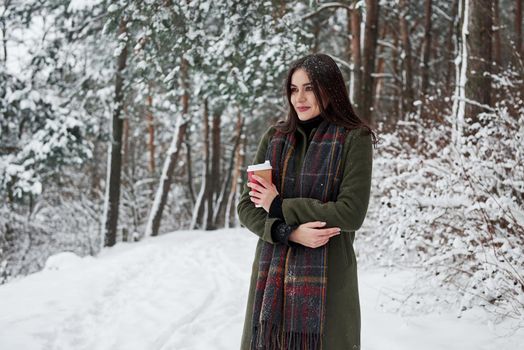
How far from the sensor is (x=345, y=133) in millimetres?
2088

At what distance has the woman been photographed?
1.96m

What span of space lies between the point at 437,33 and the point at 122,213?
13382 millimetres

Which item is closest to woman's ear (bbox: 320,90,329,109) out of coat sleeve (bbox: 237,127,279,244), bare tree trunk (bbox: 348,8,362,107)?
coat sleeve (bbox: 237,127,279,244)

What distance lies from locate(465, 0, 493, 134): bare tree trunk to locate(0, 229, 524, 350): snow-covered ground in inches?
88.8

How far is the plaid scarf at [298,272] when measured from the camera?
1.95m

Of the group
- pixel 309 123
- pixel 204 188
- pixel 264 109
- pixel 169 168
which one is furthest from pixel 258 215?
pixel 204 188

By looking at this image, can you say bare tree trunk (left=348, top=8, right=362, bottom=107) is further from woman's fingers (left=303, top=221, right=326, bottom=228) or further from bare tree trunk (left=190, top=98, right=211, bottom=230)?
bare tree trunk (left=190, top=98, right=211, bottom=230)

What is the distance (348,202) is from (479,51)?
4.34 metres

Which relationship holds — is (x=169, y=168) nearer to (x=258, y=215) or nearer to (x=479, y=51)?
(x=479, y=51)

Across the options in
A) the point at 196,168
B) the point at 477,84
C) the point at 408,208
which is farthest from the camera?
the point at 196,168

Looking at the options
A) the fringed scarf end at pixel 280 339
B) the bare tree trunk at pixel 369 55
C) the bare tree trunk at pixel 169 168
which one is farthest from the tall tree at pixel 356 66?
the fringed scarf end at pixel 280 339

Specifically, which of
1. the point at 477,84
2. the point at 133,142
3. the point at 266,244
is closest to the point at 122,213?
the point at 133,142

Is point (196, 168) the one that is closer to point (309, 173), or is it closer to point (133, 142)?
point (133, 142)

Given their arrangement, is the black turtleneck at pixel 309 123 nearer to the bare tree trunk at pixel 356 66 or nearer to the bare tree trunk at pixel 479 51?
the bare tree trunk at pixel 479 51
